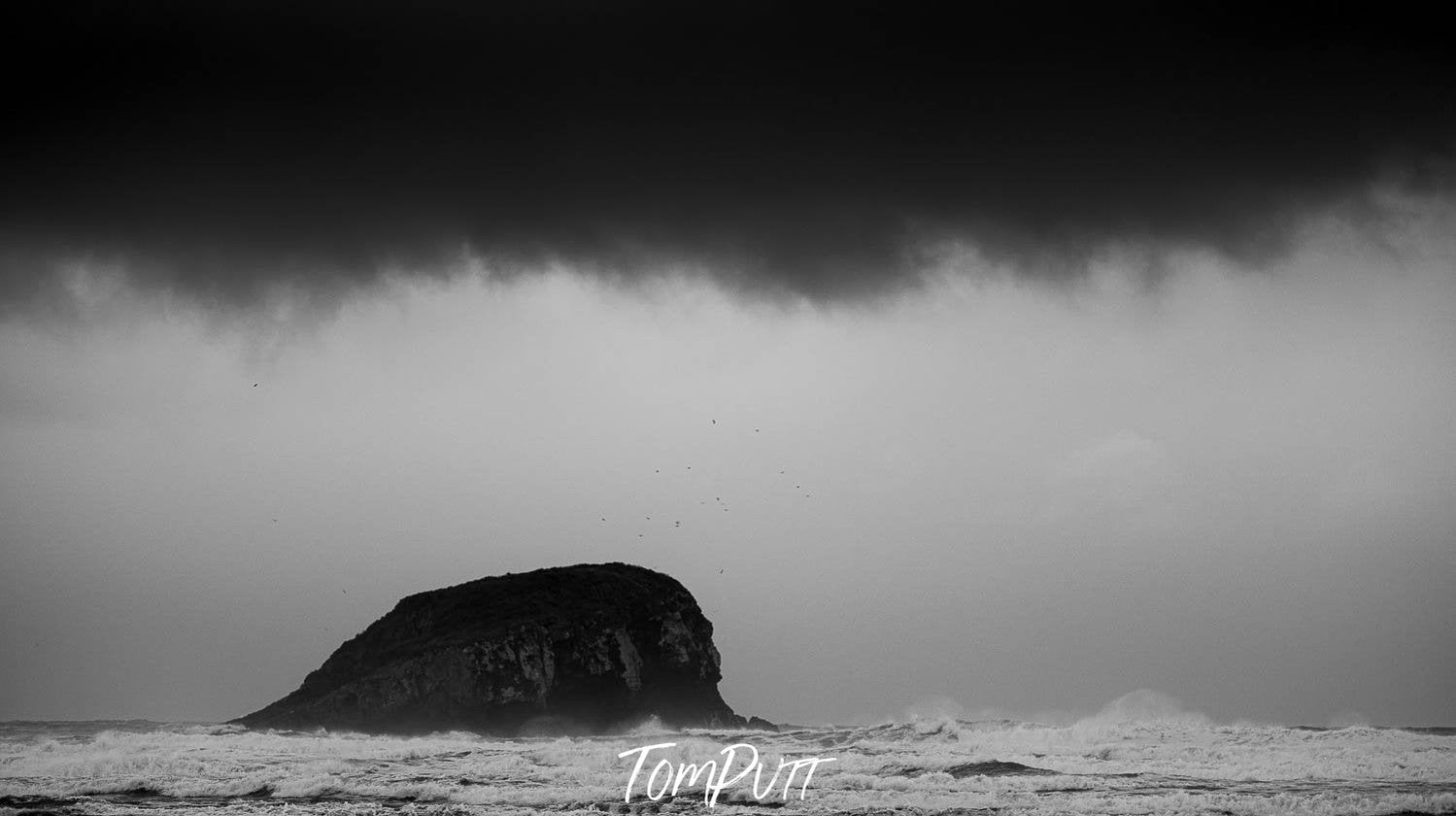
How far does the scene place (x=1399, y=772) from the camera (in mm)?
28891

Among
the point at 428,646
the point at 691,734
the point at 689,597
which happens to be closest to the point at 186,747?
the point at 428,646

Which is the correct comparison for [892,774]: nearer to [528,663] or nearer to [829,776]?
[829,776]

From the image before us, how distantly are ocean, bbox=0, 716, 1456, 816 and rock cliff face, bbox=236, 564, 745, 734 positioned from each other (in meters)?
17.4

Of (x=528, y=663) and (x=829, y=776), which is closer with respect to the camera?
(x=829, y=776)

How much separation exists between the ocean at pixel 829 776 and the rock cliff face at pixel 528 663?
17389mm

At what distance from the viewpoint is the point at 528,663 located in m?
62.2

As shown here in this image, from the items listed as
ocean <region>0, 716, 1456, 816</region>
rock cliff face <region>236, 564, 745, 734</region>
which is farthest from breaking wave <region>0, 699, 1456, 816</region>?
rock cliff face <region>236, 564, 745, 734</region>

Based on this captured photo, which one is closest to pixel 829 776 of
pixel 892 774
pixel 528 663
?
pixel 892 774

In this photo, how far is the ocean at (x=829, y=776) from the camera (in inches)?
A: 989

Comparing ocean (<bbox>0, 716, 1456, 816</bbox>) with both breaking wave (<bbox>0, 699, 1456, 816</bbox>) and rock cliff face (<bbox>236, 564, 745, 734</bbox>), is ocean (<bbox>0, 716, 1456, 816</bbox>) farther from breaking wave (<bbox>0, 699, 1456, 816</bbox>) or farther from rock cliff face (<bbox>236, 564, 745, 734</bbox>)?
rock cliff face (<bbox>236, 564, 745, 734</bbox>)

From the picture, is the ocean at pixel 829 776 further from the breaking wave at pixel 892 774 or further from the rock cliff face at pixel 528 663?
the rock cliff face at pixel 528 663

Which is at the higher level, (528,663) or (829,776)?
(528,663)

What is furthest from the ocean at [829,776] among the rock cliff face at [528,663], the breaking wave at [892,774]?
the rock cliff face at [528,663]

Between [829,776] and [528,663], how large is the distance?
1407 inches
